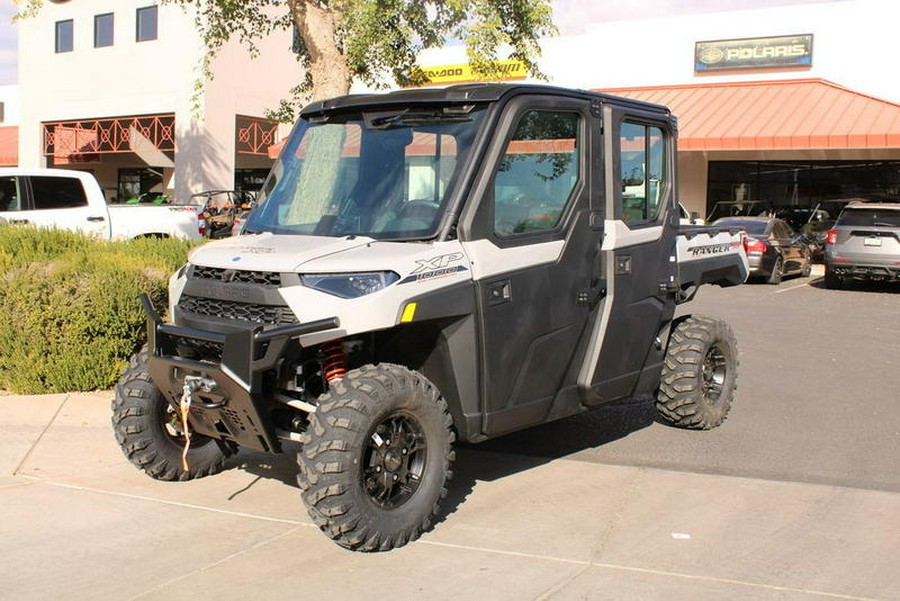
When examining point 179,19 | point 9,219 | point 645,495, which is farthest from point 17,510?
point 179,19

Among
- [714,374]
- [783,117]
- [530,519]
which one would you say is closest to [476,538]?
[530,519]

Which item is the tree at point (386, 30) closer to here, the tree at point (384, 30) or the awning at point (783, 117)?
the tree at point (384, 30)

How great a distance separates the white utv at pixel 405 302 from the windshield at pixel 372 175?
0.04ft

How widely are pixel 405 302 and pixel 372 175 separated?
98 cm

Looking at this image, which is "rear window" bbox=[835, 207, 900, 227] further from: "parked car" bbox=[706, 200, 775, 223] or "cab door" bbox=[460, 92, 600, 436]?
"cab door" bbox=[460, 92, 600, 436]

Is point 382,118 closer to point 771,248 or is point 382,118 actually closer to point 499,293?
point 499,293

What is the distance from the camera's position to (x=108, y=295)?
310 inches

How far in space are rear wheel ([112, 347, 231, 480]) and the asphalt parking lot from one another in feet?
0.55

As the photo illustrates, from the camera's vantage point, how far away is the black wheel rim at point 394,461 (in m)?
4.69

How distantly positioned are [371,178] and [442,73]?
26.1 meters

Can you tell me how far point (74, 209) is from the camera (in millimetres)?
13773

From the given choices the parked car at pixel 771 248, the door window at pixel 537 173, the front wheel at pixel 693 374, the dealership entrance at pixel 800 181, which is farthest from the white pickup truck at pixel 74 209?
the dealership entrance at pixel 800 181

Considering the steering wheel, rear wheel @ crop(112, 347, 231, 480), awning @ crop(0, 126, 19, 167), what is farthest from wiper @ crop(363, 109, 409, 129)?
awning @ crop(0, 126, 19, 167)

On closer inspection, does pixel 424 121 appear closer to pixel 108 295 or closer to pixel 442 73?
pixel 108 295
